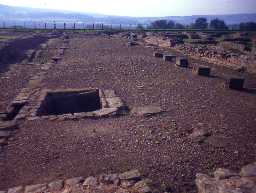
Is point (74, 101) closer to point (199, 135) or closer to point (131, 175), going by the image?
point (199, 135)

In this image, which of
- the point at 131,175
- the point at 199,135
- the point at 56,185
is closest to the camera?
the point at 56,185

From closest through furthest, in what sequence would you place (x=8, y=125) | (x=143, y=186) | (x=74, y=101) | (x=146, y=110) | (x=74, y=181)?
(x=143, y=186) < (x=74, y=181) < (x=8, y=125) < (x=146, y=110) < (x=74, y=101)

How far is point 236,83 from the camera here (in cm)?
1215

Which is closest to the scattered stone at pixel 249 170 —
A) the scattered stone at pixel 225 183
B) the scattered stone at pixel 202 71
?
the scattered stone at pixel 225 183

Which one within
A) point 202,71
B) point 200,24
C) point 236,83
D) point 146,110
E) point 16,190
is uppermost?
point 200,24

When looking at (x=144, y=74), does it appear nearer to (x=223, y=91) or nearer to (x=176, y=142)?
(x=223, y=91)

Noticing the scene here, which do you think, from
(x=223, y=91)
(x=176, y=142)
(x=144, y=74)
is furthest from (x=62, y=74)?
(x=176, y=142)

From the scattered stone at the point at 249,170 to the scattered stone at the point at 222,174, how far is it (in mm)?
181

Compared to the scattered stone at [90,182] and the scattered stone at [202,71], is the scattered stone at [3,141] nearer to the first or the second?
the scattered stone at [90,182]

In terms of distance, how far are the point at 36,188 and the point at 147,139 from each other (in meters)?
2.91

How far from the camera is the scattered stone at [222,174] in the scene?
18.6 ft

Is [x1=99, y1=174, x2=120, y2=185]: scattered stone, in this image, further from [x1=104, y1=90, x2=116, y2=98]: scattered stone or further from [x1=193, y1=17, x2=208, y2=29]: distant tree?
[x1=193, y1=17, x2=208, y2=29]: distant tree

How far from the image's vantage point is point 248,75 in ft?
49.5

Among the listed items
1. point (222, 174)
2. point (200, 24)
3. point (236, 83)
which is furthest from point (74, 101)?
point (200, 24)
